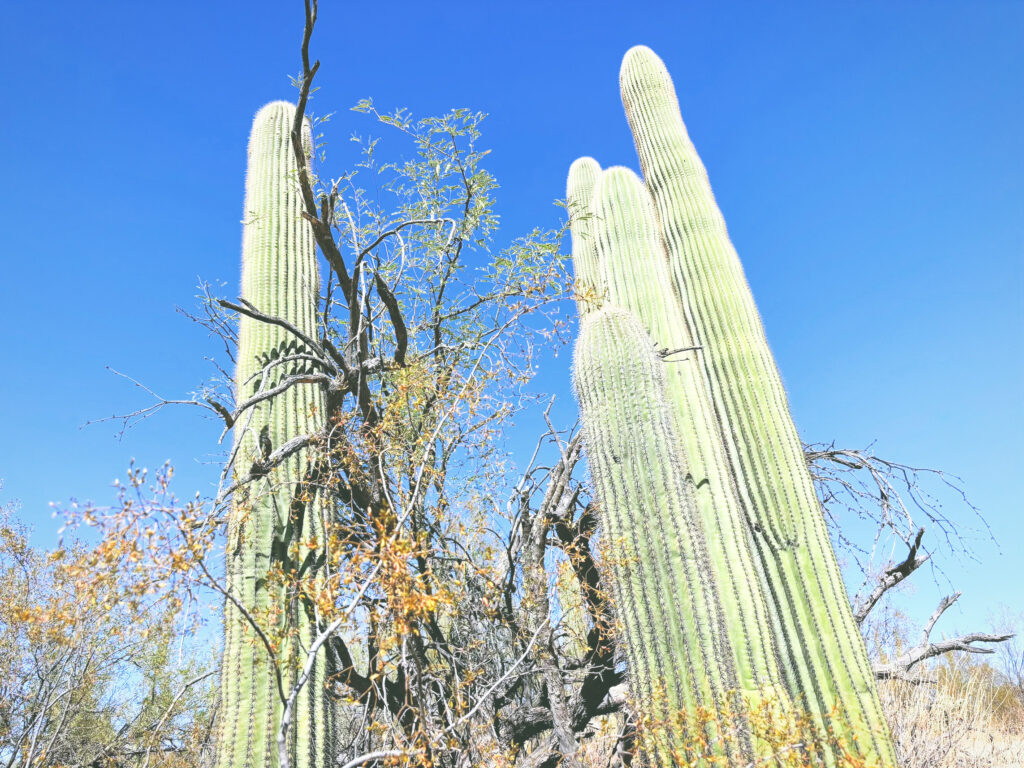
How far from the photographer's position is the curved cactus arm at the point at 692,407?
10.2 feet

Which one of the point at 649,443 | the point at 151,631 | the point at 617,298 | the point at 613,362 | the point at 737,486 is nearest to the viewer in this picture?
the point at 151,631

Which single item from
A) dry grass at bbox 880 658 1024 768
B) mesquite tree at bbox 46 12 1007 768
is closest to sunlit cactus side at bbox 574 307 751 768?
mesquite tree at bbox 46 12 1007 768

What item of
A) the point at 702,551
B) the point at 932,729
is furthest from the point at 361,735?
the point at 932,729

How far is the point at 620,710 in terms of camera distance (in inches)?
183

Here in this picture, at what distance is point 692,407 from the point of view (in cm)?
460

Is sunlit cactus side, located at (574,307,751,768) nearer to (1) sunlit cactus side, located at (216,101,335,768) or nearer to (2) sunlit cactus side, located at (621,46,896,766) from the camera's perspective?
(2) sunlit cactus side, located at (621,46,896,766)

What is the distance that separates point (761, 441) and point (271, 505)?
3.34 meters

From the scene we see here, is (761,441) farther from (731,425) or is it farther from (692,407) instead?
(692,407)

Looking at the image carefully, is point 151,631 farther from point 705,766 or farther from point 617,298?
point 617,298

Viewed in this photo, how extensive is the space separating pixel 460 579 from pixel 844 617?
2465 mm

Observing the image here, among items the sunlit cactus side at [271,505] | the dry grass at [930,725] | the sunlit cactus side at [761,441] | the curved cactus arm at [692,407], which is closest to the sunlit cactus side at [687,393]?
the curved cactus arm at [692,407]

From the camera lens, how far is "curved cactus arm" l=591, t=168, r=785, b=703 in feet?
10.2

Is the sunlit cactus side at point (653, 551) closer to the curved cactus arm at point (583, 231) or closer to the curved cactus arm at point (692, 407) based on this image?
the curved cactus arm at point (692, 407)

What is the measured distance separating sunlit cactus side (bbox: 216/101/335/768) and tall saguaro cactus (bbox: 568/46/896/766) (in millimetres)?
2052
